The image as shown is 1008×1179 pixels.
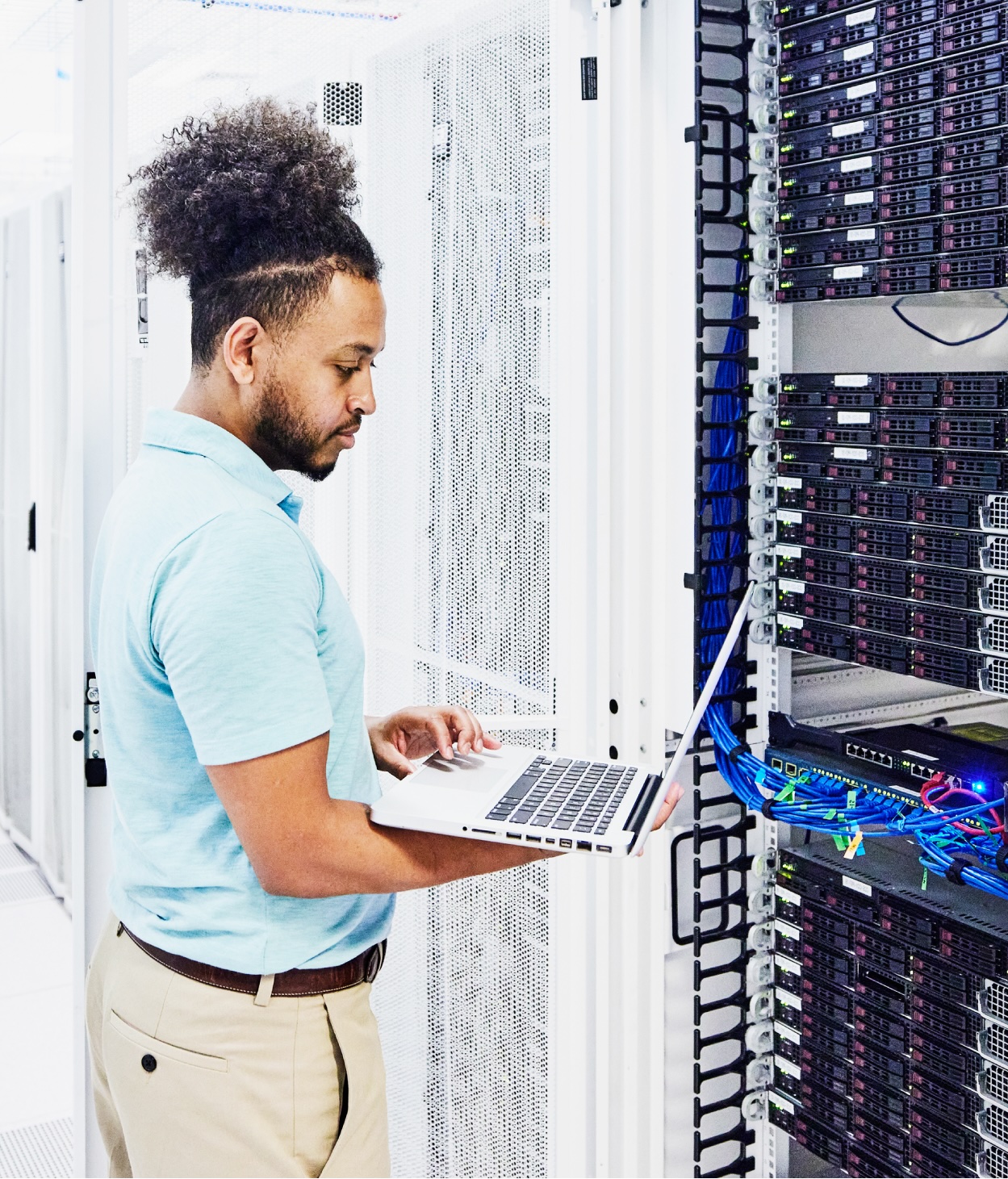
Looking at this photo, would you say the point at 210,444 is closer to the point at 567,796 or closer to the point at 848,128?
the point at 567,796

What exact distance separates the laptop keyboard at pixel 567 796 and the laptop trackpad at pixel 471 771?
0.02 meters

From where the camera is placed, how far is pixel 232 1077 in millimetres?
1225

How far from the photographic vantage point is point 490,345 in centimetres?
202

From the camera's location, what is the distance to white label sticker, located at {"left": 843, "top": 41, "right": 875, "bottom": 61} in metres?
1.73

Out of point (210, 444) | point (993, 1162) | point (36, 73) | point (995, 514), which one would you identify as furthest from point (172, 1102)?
point (36, 73)

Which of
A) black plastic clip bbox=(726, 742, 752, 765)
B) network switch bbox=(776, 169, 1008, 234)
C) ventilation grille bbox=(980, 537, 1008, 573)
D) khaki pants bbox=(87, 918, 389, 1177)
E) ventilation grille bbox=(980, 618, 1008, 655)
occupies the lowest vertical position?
khaki pants bbox=(87, 918, 389, 1177)

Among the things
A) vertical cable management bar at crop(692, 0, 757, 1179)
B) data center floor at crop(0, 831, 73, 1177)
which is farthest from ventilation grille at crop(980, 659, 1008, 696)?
data center floor at crop(0, 831, 73, 1177)

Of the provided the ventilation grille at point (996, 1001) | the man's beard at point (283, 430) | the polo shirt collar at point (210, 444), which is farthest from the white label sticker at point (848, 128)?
the ventilation grille at point (996, 1001)

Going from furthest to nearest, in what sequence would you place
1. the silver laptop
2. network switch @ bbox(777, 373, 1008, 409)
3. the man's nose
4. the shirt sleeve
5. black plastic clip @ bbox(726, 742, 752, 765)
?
1. black plastic clip @ bbox(726, 742, 752, 765)
2. network switch @ bbox(777, 373, 1008, 409)
3. the man's nose
4. the silver laptop
5. the shirt sleeve

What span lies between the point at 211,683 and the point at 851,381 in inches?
46.2

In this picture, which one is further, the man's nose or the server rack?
the server rack

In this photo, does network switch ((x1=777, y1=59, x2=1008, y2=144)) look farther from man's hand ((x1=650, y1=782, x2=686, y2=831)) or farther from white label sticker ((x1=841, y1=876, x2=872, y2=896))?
white label sticker ((x1=841, y1=876, x2=872, y2=896))

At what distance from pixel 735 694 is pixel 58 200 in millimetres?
2950

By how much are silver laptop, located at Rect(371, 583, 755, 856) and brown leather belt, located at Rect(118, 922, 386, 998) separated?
0.68ft
